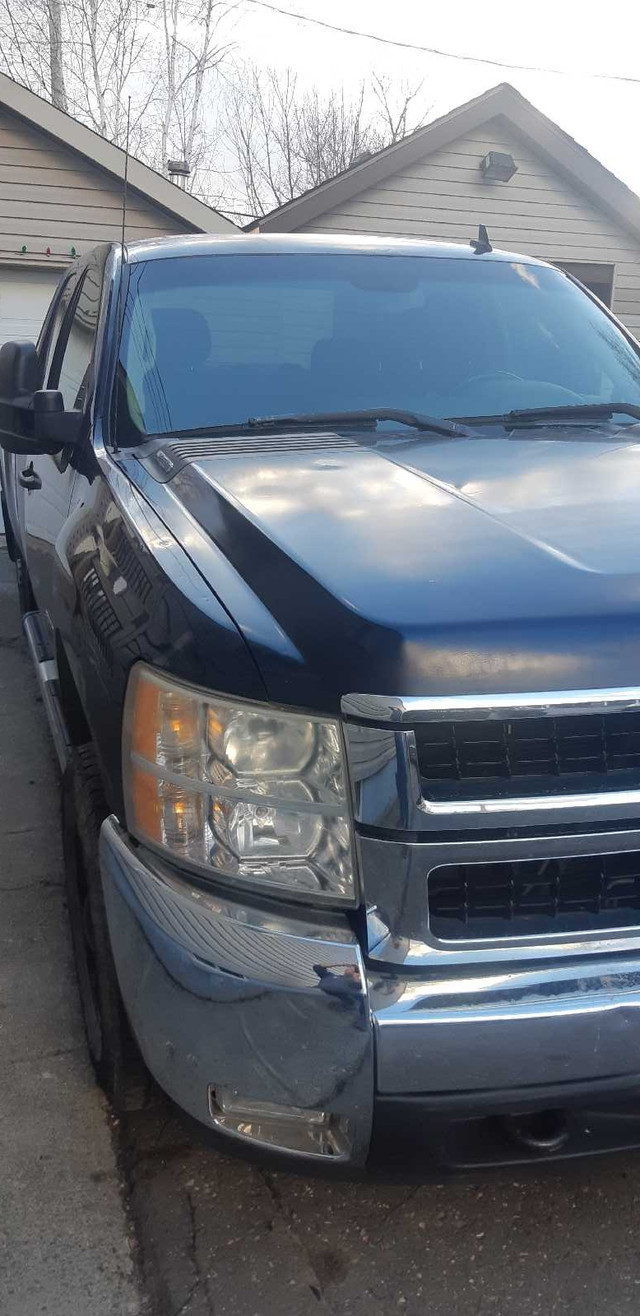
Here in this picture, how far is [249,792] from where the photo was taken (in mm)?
1884

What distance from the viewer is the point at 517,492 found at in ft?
7.81

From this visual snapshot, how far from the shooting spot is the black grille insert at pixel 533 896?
6.03ft

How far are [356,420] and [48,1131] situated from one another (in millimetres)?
1845

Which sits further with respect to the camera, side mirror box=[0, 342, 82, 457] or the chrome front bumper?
side mirror box=[0, 342, 82, 457]

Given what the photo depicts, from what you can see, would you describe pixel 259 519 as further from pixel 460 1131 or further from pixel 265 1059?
pixel 460 1131

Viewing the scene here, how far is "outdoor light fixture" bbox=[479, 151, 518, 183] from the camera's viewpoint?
1349 centimetres

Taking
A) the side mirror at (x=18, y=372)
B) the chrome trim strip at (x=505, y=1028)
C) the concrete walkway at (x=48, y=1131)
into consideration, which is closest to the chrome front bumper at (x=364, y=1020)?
the chrome trim strip at (x=505, y=1028)

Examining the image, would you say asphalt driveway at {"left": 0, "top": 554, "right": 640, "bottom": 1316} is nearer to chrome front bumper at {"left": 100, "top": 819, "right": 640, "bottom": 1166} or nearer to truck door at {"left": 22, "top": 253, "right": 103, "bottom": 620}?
chrome front bumper at {"left": 100, "top": 819, "right": 640, "bottom": 1166}

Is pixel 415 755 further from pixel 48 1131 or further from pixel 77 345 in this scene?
pixel 77 345

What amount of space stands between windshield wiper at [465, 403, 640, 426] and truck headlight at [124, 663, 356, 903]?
1.55 m

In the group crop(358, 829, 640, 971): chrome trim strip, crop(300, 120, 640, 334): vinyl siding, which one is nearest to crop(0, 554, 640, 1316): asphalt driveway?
crop(358, 829, 640, 971): chrome trim strip

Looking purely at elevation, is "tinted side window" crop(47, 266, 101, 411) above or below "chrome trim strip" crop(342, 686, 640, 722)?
above

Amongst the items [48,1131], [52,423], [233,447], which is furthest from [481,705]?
[52,423]

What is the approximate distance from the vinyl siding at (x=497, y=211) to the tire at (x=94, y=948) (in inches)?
453
